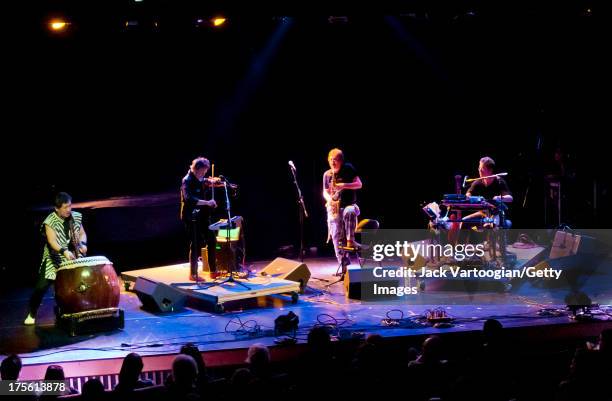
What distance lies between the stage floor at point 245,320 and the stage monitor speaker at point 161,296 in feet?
0.43

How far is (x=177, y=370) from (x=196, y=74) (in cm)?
928

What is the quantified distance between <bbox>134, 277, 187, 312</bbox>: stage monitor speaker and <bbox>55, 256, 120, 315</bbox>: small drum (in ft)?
2.61

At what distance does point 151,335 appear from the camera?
8.46 meters

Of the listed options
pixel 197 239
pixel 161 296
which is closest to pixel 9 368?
pixel 161 296

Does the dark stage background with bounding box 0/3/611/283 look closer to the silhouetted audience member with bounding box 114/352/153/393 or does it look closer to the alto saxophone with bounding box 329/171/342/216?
the alto saxophone with bounding box 329/171/342/216

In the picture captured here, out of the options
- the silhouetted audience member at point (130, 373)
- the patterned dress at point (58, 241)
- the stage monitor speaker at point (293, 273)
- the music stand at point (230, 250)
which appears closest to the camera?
the silhouetted audience member at point (130, 373)

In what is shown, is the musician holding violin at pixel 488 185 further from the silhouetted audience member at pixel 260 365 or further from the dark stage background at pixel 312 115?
the silhouetted audience member at pixel 260 365

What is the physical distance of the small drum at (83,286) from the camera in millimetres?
8609

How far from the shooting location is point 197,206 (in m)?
10.2

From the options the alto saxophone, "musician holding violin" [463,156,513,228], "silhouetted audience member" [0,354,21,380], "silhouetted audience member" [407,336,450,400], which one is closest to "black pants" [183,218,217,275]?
the alto saxophone

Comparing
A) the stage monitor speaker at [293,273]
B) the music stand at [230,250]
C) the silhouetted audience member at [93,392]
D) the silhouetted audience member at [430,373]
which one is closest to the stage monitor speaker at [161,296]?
the music stand at [230,250]

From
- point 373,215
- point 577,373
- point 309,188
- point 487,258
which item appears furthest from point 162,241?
point 577,373

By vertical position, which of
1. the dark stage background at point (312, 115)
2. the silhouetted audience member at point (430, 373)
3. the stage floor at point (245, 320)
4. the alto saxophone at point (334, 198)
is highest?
the dark stage background at point (312, 115)

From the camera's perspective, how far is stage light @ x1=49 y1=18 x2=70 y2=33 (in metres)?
8.49
